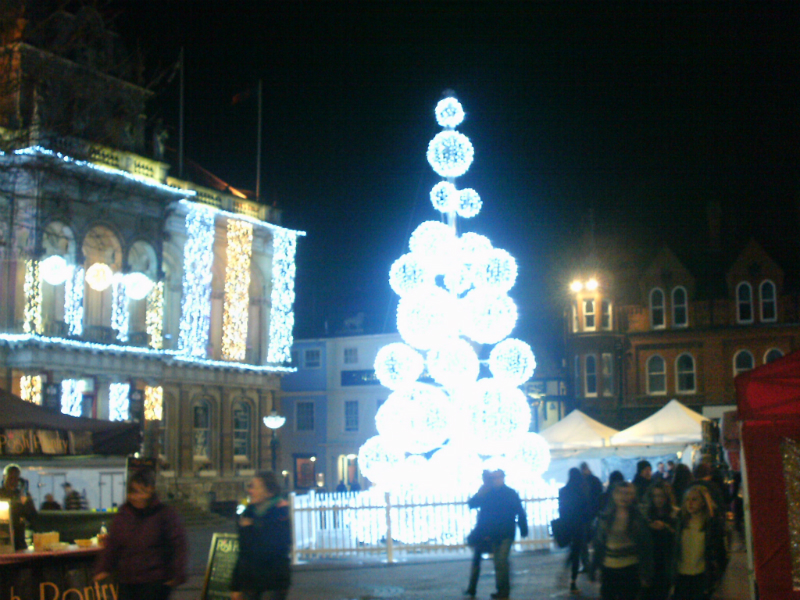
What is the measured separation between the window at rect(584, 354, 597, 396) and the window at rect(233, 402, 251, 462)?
51.8 feet

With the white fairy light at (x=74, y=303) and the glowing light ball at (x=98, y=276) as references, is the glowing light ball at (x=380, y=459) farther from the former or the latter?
the white fairy light at (x=74, y=303)

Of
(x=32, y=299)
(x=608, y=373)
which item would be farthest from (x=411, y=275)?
(x=608, y=373)

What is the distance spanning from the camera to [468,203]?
18234mm

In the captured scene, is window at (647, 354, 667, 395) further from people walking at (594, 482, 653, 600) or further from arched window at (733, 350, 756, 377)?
people walking at (594, 482, 653, 600)

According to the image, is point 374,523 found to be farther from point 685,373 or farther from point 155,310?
point 685,373

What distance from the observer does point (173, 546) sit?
7.22 m

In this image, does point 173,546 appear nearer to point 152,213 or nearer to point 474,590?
point 474,590

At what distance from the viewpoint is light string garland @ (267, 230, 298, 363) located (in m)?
40.8

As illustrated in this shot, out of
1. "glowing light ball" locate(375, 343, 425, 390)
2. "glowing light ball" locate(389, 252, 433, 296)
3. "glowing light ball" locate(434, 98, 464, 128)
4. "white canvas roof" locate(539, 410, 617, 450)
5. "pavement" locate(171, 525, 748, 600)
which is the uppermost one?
"glowing light ball" locate(434, 98, 464, 128)

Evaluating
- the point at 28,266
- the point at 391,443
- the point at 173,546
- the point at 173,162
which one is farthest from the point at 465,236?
the point at 173,162

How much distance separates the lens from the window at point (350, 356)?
52.8 m

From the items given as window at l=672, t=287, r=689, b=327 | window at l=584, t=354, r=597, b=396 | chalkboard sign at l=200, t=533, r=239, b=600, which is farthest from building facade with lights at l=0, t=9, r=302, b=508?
window at l=672, t=287, r=689, b=327

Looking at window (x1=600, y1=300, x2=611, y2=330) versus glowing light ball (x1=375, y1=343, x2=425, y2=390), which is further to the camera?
window (x1=600, y1=300, x2=611, y2=330)

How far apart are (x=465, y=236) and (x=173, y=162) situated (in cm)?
2513
